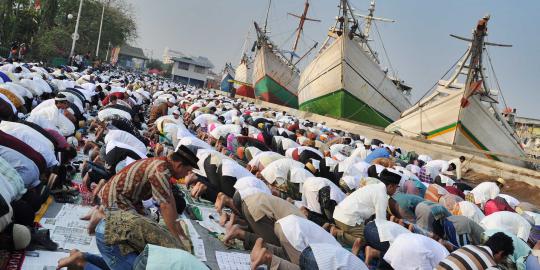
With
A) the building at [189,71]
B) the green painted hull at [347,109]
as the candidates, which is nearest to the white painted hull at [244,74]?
the building at [189,71]

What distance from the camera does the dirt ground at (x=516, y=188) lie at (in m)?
15.8

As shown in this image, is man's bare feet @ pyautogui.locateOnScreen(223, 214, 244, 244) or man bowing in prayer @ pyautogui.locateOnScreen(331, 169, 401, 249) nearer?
man's bare feet @ pyautogui.locateOnScreen(223, 214, 244, 244)

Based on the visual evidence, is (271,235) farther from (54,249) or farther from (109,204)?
(54,249)

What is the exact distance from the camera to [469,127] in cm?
2259

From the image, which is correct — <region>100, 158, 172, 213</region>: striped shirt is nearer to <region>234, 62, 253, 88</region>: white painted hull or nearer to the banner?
<region>234, 62, 253, 88</region>: white painted hull

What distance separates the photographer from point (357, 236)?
6.43 metres

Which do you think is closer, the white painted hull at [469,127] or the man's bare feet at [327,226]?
the man's bare feet at [327,226]

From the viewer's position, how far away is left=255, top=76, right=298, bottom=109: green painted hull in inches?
1693

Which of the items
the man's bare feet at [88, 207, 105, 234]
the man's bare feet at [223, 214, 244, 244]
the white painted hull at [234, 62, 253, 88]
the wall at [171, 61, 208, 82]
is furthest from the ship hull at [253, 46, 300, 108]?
the man's bare feet at [88, 207, 105, 234]

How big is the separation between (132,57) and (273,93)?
1920 inches

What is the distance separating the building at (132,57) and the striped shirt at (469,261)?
3199 inches

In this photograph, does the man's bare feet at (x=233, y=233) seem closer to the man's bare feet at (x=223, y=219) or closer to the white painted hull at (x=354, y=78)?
the man's bare feet at (x=223, y=219)

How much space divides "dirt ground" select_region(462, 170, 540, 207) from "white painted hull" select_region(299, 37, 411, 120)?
1238 centimetres

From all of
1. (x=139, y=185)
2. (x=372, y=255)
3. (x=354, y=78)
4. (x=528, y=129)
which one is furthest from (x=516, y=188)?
(x=528, y=129)
